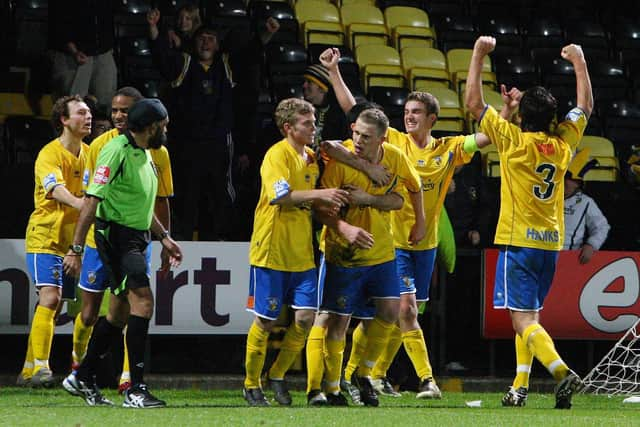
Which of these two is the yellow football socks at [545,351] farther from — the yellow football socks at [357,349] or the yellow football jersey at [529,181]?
the yellow football socks at [357,349]

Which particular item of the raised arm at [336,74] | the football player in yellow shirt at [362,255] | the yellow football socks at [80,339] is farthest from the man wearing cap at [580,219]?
the yellow football socks at [80,339]

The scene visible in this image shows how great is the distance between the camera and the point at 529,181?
9141mm

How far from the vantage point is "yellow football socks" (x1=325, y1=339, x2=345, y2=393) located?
8766 millimetres

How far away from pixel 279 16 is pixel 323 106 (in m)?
4.56

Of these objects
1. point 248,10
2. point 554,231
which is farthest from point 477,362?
point 248,10

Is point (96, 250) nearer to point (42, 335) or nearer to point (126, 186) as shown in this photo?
point (126, 186)

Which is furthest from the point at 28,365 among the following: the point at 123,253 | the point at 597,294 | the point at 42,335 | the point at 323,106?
the point at 597,294

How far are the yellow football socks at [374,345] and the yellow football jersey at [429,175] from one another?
3.85ft

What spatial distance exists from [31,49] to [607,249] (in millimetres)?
6649

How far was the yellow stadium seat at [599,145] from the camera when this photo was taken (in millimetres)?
14914

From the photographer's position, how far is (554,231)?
9164 mm

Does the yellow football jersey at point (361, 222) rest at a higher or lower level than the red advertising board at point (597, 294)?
higher

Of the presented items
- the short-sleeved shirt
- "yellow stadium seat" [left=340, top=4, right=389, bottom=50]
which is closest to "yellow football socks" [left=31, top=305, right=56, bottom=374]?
the short-sleeved shirt

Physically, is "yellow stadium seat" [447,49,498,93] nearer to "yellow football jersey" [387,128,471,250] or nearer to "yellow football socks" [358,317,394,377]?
"yellow football jersey" [387,128,471,250]
